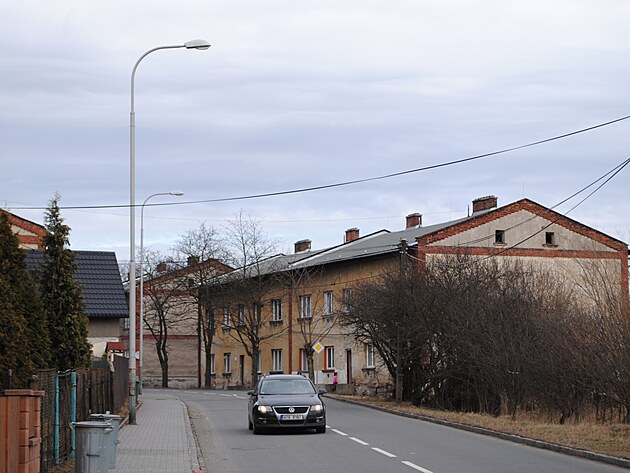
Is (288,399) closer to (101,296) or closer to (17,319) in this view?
(17,319)

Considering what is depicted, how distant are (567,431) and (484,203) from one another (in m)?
32.5

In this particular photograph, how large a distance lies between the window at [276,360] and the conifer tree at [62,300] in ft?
127

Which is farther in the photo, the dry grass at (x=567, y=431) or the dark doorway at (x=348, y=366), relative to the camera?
the dark doorway at (x=348, y=366)

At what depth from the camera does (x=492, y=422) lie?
24219mm

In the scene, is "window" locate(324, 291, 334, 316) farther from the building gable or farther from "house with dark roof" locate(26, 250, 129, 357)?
"house with dark roof" locate(26, 250, 129, 357)

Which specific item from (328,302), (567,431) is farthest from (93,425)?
(328,302)

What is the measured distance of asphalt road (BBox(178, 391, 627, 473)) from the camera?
15.5 meters

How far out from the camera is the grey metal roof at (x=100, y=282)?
35.3 m

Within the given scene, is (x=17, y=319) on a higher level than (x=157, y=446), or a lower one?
higher

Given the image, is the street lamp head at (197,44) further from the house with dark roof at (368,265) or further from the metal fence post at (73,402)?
the house with dark roof at (368,265)

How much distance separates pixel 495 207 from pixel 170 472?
39222 millimetres

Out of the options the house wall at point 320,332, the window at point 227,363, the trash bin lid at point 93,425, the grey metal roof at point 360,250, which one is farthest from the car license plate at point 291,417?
the window at point 227,363

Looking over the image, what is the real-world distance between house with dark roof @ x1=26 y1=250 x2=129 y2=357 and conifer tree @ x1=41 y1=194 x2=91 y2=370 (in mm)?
11072

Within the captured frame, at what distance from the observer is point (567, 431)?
20.7m
